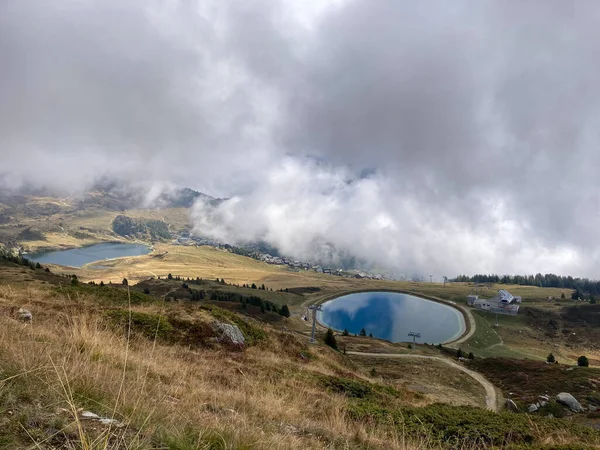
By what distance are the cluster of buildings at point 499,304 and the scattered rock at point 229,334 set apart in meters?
141

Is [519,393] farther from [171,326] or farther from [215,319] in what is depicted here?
[171,326]

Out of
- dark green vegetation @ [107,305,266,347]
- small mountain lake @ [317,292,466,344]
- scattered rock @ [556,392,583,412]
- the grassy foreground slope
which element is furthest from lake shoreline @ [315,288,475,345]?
the grassy foreground slope

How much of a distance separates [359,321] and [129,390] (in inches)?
5756

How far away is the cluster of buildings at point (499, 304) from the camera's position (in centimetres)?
13256

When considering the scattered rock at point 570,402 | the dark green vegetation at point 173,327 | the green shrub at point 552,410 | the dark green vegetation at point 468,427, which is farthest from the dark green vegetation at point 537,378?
the dark green vegetation at point 173,327

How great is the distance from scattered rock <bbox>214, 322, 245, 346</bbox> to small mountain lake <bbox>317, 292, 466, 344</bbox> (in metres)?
104

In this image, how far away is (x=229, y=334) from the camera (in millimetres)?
21891

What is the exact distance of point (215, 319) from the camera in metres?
23.4

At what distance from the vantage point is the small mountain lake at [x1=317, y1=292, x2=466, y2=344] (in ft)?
409

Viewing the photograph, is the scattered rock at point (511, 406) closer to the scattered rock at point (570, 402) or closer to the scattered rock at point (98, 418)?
the scattered rock at point (570, 402)

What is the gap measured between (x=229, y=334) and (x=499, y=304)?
487ft

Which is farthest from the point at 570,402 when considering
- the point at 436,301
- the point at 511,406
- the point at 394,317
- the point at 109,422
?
the point at 436,301

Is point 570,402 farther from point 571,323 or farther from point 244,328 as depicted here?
point 571,323

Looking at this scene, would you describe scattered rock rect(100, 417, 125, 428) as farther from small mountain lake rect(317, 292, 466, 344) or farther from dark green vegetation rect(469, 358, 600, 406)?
small mountain lake rect(317, 292, 466, 344)
